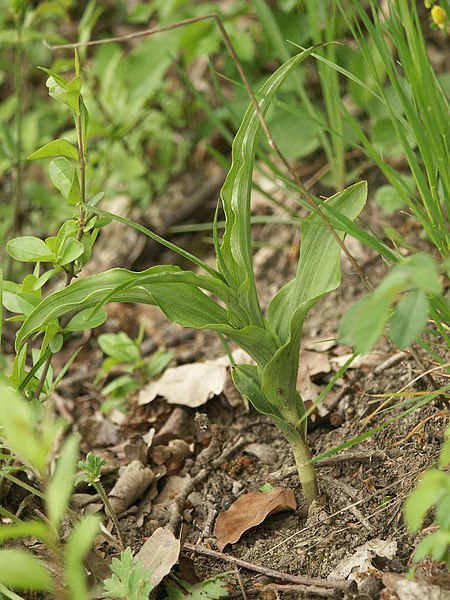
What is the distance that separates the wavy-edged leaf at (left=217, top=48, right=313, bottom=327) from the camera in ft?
3.97

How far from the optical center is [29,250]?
51.1 inches

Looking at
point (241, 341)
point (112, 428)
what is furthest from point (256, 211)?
point (241, 341)

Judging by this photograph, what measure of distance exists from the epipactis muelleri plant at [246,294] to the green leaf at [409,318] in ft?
0.72

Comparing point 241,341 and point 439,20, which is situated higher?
point 439,20

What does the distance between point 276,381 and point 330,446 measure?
341mm

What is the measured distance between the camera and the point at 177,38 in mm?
2596

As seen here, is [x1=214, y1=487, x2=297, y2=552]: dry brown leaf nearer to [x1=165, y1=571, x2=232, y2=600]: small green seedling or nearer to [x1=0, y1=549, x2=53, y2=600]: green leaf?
[x1=165, y1=571, x2=232, y2=600]: small green seedling

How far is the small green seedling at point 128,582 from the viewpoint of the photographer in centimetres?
107

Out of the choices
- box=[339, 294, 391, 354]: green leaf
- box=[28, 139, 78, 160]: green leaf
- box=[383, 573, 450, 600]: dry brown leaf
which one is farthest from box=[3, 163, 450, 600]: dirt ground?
box=[28, 139, 78, 160]: green leaf

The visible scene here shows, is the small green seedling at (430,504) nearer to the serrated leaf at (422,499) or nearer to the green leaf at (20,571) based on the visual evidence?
the serrated leaf at (422,499)

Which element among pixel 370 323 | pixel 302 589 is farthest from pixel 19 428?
pixel 302 589

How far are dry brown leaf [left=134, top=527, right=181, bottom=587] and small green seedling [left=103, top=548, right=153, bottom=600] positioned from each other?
0.11 meters

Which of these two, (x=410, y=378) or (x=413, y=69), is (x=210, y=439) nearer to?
(x=410, y=378)

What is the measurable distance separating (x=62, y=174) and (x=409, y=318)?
748 millimetres
